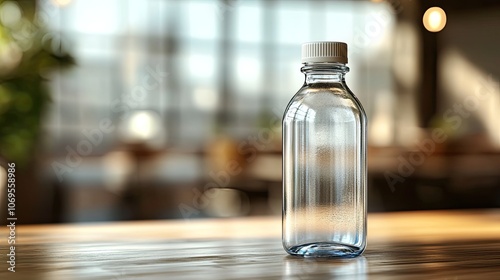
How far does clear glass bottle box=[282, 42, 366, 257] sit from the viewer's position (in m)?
0.78

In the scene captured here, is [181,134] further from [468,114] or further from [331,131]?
[331,131]

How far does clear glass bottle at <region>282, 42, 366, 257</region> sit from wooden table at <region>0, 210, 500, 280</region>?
1.3 inches

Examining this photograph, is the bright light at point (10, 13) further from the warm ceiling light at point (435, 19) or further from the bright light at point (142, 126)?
the warm ceiling light at point (435, 19)

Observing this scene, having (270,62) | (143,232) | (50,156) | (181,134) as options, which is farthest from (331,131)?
(270,62)

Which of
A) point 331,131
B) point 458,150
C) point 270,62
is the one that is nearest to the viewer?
point 331,131

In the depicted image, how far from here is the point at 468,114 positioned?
525 cm

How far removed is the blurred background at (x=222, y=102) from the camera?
4055 mm

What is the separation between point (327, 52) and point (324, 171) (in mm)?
129

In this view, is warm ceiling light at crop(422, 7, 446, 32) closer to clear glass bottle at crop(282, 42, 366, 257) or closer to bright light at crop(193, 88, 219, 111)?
bright light at crop(193, 88, 219, 111)

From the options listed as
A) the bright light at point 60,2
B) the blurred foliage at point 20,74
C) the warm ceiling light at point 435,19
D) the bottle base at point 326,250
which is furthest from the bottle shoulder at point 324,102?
the warm ceiling light at point 435,19

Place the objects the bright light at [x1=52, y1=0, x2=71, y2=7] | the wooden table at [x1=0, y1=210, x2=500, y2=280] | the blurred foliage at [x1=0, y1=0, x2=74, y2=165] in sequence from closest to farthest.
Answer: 1. the wooden table at [x1=0, y1=210, x2=500, y2=280]
2. the blurred foliage at [x1=0, y1=0, x2=74, y2=165]
3. the bright light at [x1=52, y1=0, x2=71, y2=7]

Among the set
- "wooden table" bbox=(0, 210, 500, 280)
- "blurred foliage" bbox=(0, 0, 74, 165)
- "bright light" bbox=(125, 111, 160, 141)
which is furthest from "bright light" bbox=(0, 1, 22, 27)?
"wooden table" bbox=(0, 210, 500, 280)

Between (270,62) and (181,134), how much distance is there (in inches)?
31.6

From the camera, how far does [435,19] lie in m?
5.59
